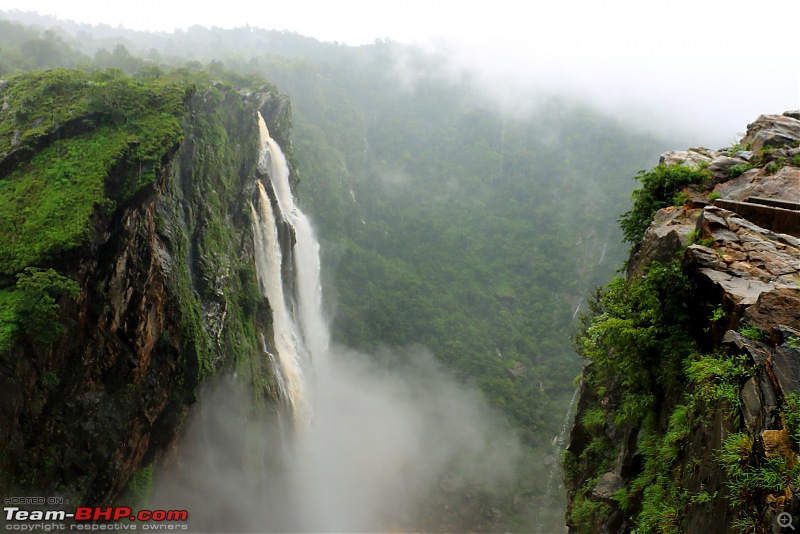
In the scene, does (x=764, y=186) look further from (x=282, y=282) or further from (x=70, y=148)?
(x=282, y=282)

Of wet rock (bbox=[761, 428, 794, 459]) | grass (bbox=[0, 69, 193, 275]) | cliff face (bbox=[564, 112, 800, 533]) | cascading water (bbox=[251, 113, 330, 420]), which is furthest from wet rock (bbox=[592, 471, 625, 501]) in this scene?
cascading water (bbox=[251, 113, 330, 420])

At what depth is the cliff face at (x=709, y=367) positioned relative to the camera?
641 cm

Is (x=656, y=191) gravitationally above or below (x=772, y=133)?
below

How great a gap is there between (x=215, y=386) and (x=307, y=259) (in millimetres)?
18467

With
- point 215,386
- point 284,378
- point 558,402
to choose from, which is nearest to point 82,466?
point 215,386

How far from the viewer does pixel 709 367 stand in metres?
7.85

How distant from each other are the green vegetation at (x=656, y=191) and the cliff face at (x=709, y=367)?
0.28m

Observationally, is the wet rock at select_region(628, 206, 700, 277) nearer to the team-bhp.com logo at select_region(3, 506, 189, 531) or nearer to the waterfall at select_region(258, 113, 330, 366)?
the team-bhp.com logo at select_region(3, 506, 189, 531)

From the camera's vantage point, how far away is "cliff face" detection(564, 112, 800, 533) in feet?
21.0

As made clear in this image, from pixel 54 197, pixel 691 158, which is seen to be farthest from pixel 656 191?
pixel 54 197

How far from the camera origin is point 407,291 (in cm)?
6675

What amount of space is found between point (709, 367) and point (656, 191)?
9.01m

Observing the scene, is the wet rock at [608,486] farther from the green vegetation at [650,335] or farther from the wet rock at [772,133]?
the wet rock at [772,133]

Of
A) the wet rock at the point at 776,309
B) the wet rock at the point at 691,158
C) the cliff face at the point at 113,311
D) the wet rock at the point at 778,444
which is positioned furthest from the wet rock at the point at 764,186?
the cliff face at the point at 113,311
